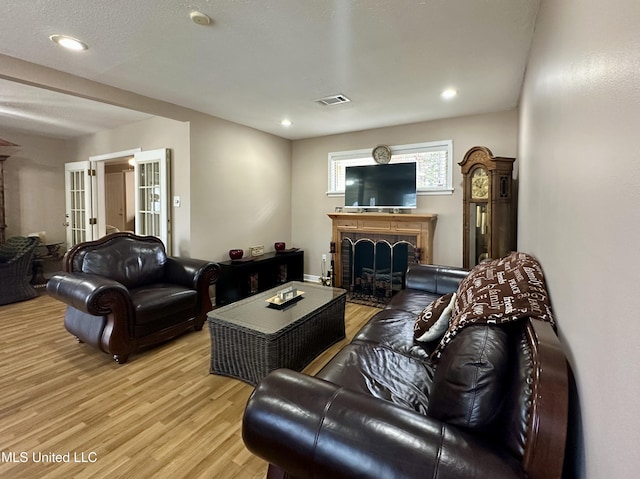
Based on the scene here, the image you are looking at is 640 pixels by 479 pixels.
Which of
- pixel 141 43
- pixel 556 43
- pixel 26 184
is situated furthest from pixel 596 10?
pixel 26 184

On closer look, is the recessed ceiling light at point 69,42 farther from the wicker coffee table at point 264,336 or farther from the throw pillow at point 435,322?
the throw pillow at point 435,322

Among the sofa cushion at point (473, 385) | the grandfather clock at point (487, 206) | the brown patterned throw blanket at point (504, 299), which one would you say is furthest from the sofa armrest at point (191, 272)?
the grandfather clock at point (487, 206)

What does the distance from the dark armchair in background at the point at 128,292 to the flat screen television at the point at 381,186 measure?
224cm

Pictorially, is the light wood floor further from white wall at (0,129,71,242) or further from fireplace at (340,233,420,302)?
white wall at (0,129,71,242)

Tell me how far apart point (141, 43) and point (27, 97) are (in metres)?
2.37

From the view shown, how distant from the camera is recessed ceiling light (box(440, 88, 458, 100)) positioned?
303cm

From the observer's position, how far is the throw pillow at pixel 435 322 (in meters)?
1.73

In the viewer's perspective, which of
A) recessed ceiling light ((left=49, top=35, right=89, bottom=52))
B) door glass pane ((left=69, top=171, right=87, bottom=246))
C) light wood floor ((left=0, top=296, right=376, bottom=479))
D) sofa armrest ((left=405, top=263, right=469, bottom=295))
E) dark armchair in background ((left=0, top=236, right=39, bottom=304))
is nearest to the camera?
light wood floor ((left=0, top=296, right=376, bottom=479))

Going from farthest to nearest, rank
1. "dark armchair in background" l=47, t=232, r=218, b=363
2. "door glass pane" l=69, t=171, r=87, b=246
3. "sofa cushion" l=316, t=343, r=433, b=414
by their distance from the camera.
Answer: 1. "door glass pane" l=69, t=171, r=87, b=246
2. "dark armchair in background" l=47, t=232, r=218, b=363
3. "sofa cushion" l=316, t=343, r=433, b=414

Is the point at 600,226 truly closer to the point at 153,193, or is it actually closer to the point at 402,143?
the point at 402,143

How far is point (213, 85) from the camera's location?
9.57ft

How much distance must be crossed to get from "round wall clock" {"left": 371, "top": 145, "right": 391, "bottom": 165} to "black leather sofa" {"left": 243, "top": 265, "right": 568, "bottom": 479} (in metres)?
3.50

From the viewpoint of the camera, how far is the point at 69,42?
7.11 ft

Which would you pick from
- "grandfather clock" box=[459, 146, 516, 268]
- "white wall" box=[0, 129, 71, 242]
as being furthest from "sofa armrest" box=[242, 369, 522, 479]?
"white wall" box=[0, 129, 71, 242]
